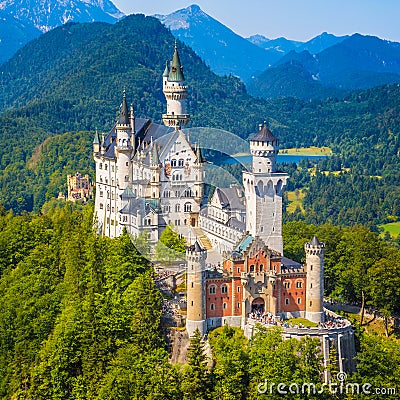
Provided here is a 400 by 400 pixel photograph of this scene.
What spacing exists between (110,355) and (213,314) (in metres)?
8.17

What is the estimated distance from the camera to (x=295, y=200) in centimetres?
18788

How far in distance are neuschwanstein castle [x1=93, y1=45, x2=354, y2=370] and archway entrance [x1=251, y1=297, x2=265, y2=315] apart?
0.08 m

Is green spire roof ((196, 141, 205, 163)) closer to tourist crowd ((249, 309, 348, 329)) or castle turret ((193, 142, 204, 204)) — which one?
castle turret ((193, 142, 204, 204))

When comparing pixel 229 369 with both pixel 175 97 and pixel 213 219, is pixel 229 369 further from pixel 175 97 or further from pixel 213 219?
pixel 175 97

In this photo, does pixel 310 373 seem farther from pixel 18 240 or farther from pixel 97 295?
pixel 18 240

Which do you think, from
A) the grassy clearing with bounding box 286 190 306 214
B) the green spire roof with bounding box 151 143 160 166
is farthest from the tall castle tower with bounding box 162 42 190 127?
the grassy clearing with bounding box 286 190 306 214

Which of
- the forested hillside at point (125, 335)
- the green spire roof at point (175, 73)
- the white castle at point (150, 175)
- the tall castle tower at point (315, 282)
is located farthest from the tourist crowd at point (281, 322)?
the green spire roof at point (175, 73)

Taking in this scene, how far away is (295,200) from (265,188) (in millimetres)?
114351

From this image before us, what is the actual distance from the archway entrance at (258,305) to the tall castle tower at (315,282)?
11.3 feet

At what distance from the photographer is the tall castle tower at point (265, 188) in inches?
2908

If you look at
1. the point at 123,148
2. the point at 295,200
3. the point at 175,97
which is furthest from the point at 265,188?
the point at 295,200

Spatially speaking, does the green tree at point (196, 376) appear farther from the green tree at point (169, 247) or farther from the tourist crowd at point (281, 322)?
the green tree at point (169, 247)

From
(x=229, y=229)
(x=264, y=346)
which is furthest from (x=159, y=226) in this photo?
(x=264, y=346)

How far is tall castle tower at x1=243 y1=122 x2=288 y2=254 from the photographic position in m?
73.9
